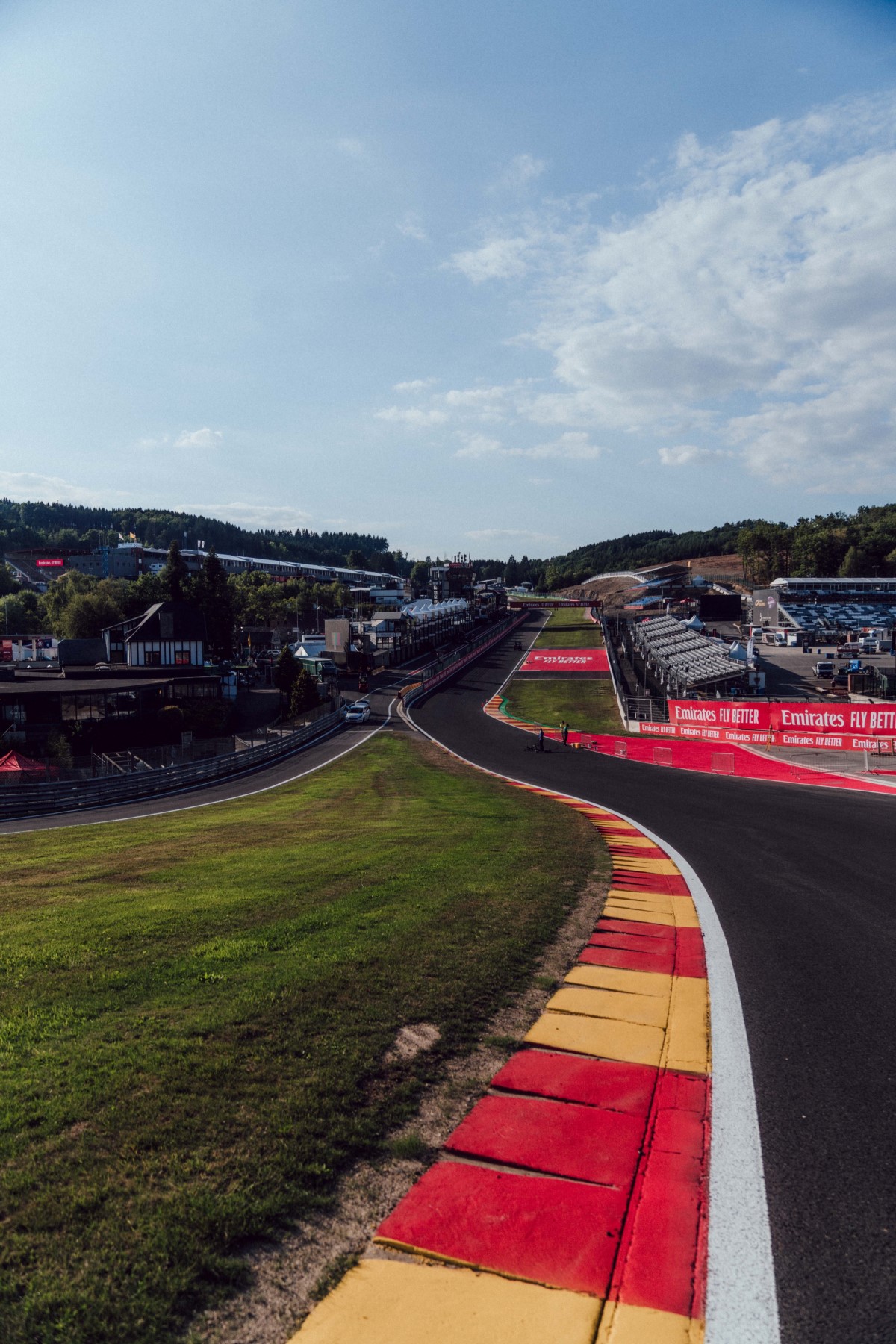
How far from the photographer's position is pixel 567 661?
279ft

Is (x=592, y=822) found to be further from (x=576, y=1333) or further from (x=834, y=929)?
(x=576, y=1333)

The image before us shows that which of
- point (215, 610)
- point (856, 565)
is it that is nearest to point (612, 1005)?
point (215, 610)

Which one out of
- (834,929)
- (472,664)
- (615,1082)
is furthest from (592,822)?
(472,664)

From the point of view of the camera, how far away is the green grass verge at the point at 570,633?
321 feet

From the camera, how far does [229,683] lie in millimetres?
66125

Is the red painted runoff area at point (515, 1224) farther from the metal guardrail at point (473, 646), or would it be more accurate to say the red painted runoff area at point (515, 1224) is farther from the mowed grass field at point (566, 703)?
the metal guardrail at point (473, 646)

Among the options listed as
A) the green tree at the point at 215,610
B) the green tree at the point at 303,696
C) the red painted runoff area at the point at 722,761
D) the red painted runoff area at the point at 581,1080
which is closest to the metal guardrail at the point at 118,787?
the green tree at the point at 303,696

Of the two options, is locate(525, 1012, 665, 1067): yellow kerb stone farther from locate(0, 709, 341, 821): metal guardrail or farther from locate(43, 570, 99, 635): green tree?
locate(43, 570, 99, 635): green tree

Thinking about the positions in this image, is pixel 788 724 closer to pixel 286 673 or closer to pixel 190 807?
pixel 190 807

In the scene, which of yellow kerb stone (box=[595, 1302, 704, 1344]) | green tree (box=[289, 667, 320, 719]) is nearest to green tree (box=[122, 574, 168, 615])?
green tree (box=[289, 667, 320, 719])

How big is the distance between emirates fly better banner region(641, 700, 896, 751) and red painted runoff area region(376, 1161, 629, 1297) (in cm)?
3407

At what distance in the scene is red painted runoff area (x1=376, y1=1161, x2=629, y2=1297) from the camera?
395 centimetres

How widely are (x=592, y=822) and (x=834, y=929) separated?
10.0 meters

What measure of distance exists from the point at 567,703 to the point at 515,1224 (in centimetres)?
5877
